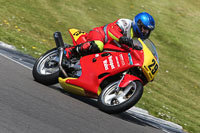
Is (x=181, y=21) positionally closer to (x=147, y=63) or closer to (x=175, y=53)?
(x=175, y=53)

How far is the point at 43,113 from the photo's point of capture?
5102 millimetres

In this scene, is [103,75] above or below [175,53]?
above

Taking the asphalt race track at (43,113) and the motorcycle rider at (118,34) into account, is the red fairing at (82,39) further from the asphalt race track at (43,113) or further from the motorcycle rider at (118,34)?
the asphalt race track at (43,113)

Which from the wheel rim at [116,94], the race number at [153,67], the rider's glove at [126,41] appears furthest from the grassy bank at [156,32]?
the rider's glove at [126,41]

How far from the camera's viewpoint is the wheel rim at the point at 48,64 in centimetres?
768

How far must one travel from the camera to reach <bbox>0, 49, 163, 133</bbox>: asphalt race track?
4.48 metres

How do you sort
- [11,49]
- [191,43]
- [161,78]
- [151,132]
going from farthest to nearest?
1. [191,43]
2. [161,78]
3. [11,49]
4. [151,132]

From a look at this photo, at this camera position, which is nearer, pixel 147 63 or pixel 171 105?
pixel 147 63

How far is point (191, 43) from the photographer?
21984mm

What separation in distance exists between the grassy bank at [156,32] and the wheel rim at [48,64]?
9.39ft

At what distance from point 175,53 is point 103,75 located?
13.3m

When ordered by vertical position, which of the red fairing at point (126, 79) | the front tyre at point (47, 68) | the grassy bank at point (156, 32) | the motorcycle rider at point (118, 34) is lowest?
the grassy bank at point (156, 32)

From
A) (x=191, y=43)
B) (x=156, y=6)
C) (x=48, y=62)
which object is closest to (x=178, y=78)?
(x=191, y=43)

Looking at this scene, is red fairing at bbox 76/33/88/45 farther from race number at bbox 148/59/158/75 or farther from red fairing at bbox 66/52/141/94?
race number at bbox 148/59/158/75
